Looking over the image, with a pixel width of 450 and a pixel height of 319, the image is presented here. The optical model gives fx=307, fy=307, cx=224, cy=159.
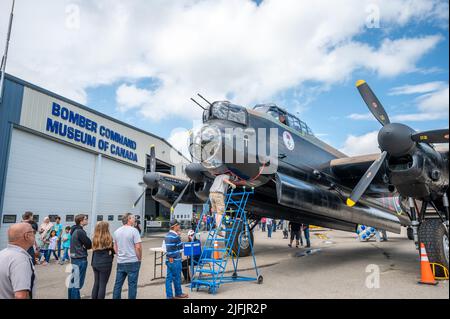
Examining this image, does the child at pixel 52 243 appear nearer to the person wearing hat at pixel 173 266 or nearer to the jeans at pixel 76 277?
the jeans at pixel 76 277

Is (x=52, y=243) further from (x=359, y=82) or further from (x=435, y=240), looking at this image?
(x=435, y=240)

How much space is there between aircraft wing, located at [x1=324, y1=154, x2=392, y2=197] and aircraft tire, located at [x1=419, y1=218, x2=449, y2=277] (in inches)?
99.4

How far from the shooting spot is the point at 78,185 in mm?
18688

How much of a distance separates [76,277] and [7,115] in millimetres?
11431

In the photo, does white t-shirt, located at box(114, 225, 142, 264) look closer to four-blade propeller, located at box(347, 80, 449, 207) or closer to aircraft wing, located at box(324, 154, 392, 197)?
four-blade propeller, located at box(347, 80, 449, 207)

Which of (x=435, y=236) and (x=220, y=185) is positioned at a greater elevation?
(x=220, y=185)

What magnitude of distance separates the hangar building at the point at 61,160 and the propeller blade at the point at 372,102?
6.76 m

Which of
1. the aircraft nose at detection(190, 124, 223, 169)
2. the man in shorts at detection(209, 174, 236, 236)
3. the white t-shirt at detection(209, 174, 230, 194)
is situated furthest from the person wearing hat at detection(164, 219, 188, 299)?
the aircraft nose at detection(190, 124, 223, 169)

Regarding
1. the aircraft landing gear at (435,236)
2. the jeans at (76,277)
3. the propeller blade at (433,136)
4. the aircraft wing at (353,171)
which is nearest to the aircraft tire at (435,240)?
the aircraft landing gear at (435,236)

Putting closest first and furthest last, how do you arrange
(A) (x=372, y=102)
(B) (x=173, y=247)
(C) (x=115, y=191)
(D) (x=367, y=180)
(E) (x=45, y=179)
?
(B) (x=173, y=247)
(D) (x=367, y=180)
(A) (x=372, y=102)
(E) (x=45, y=179)
(C) (x=115, y=191)

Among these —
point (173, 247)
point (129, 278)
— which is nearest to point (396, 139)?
point (173, 247)

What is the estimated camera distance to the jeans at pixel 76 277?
6.18m

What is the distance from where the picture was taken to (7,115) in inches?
556
